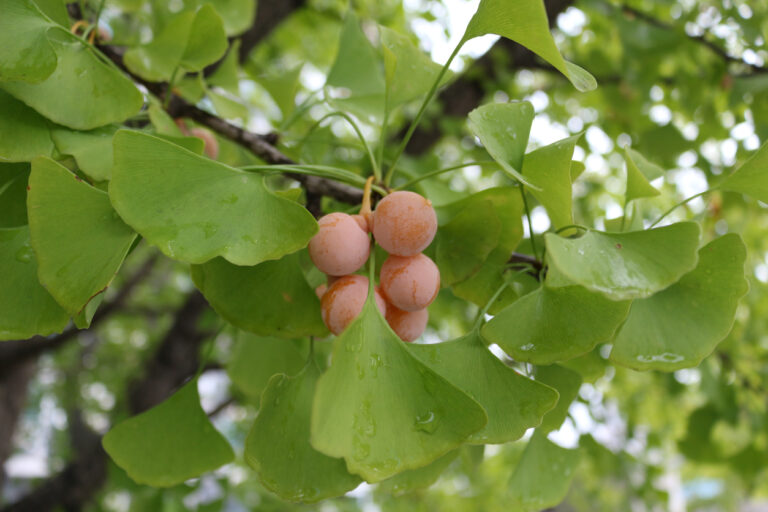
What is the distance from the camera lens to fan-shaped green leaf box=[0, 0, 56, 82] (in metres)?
0.40

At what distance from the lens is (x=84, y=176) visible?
467 mm

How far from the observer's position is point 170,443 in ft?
1.88

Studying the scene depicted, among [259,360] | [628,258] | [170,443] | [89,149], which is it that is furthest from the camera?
[259,360]

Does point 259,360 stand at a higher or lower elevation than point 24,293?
lower

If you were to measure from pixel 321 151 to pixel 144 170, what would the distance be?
383mm

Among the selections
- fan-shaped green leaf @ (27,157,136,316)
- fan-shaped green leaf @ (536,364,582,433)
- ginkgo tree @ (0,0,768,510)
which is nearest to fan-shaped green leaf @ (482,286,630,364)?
ginkgo tree @ (0,0,768,510)

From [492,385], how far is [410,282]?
0.10 meters

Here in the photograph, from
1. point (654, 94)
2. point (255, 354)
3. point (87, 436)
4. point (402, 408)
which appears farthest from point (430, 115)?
point (87, 436)

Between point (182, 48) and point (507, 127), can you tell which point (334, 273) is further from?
point (182, 48)

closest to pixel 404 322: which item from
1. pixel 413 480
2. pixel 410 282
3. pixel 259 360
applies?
pixel 410 282

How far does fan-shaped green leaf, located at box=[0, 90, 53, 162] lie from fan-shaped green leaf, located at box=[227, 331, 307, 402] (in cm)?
33

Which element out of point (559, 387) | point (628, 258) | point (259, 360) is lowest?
point (259, 360)

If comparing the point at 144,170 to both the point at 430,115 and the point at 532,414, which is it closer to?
the point at 532,414

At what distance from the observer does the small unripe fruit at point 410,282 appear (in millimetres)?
434
